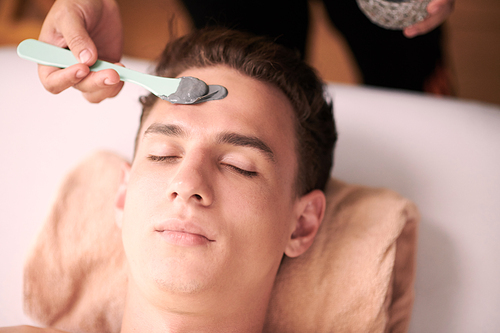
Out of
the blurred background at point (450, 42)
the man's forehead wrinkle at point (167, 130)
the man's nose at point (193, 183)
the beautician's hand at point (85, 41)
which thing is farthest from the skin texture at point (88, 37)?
the blurred background at point (450, 42)

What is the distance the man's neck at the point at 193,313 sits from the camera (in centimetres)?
85

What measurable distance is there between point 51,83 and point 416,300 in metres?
1.25

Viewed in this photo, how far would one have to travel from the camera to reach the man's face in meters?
0.79

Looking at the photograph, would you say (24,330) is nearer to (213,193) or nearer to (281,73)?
(213,193)

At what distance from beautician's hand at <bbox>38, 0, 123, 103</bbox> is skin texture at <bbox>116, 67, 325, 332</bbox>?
0.54 ft

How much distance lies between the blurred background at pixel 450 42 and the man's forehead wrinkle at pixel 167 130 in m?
1.74

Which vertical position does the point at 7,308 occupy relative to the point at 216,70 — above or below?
below

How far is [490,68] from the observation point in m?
2.64

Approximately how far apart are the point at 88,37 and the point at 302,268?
0.87m

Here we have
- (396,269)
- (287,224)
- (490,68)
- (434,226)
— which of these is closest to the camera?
(287,224)

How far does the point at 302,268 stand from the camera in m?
1.15

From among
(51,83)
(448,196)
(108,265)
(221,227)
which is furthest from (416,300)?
(51,83)

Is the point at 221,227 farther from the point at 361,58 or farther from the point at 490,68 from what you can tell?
the point at 490,68

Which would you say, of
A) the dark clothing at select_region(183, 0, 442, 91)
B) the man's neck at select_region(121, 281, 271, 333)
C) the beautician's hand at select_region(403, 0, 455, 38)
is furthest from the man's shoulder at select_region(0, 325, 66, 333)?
the beautician's hand at select_region(403, 0, 455, 38)
